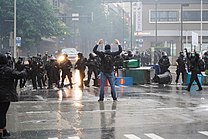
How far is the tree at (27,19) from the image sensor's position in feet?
134

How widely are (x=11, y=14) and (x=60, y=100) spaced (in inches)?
1009

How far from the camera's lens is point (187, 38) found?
72.3m

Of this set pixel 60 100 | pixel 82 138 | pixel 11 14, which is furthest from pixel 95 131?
pixel 11 14

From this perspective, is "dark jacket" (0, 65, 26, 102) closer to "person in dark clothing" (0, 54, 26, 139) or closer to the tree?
"person in dark clothing" (0, 54, 26, 139)

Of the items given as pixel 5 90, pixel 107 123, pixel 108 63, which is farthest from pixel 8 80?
pixel 108 63

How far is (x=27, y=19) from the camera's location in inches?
1652

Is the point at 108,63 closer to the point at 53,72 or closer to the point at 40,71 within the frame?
the point at 53,72

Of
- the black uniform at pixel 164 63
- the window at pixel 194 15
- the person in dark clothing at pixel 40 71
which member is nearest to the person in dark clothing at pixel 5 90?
the person in dark clothing at pixel 40 71

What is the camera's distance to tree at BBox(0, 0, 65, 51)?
4092cm

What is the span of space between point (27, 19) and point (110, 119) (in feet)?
104

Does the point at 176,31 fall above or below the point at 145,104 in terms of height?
above

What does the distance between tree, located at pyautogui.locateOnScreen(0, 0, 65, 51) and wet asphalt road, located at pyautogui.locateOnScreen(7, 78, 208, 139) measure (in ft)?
85.8

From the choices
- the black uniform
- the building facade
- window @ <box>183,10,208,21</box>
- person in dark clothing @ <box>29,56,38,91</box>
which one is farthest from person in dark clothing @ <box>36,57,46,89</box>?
window @ <box>183,10,208,21</box>

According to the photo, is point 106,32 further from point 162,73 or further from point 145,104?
point 145,104
